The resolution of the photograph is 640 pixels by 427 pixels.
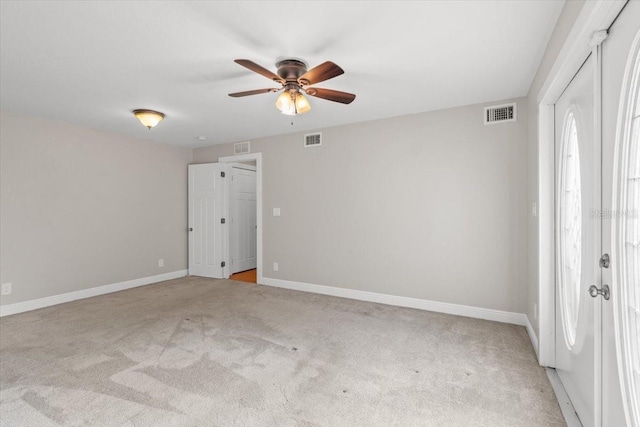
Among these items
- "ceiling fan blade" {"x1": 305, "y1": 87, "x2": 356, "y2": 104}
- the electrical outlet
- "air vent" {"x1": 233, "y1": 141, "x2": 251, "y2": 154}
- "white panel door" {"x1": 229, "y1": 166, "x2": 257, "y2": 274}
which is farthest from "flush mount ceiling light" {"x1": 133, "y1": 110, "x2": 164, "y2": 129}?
the electrical outlet

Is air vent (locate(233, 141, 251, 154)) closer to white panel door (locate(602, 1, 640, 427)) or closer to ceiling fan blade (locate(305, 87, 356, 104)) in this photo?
ceiling fan blade (locate(305, 87, 356, 104))

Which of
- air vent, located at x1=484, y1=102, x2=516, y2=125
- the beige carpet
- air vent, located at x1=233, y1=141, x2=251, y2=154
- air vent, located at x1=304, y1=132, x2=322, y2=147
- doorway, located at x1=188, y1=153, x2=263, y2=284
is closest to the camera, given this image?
the beige carpet

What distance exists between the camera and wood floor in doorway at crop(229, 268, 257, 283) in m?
5.48

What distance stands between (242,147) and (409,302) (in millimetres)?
3587

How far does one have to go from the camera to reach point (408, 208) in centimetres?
389

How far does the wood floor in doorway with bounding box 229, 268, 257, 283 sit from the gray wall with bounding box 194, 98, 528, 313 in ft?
2.21

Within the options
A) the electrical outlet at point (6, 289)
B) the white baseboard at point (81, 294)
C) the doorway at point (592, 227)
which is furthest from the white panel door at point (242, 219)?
the doorway at point (592, 227)

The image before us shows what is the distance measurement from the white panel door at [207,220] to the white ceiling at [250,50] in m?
2.01

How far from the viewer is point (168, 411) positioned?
1.87m

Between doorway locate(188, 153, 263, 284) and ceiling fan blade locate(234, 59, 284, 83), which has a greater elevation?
ceiling fan blade locate(234, 59, 284, 83)

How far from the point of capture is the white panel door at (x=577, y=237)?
1612 millimetres

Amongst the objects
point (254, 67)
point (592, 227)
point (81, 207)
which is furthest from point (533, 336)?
point (81, 207)

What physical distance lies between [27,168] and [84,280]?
162 cm

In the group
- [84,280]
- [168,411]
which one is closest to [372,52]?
[168,411]
